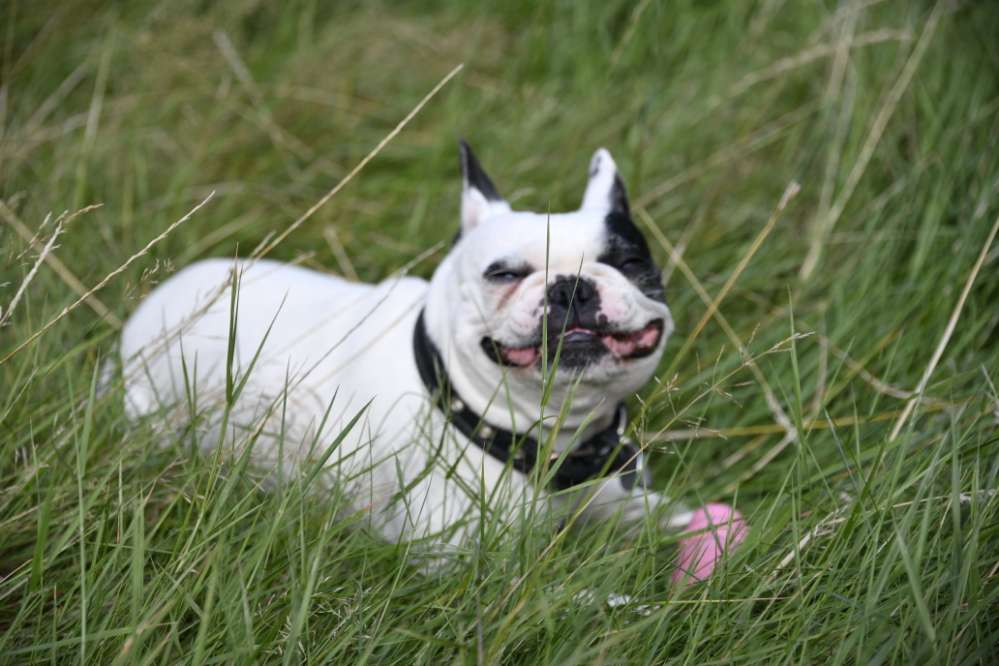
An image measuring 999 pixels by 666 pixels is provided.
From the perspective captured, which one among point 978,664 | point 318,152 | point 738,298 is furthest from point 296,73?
point 978,664

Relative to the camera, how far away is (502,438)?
6.84 feet

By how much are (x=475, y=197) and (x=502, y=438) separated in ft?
2.00

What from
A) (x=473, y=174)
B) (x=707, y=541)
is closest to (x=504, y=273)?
(x=473, y=174)

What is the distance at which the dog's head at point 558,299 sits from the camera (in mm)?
1990

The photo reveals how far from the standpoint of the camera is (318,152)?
368cm

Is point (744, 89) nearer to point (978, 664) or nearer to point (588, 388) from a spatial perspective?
point (588, 388)

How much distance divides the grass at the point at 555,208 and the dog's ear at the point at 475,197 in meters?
0.55

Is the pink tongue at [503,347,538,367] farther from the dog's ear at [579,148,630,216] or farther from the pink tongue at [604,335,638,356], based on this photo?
the dog's ear at [579,148,630,216]

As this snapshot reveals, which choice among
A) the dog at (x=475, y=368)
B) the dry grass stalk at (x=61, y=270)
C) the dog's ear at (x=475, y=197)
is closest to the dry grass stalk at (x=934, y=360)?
the dog at (x=475, y=368)

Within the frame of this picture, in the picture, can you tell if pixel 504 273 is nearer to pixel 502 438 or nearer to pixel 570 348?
pixel 570 348

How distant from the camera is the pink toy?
172cm

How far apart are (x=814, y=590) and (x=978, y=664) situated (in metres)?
0.25

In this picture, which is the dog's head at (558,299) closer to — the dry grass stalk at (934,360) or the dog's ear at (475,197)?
the dog's ear at (475,197)

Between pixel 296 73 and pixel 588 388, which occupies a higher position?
pixel 296 73
